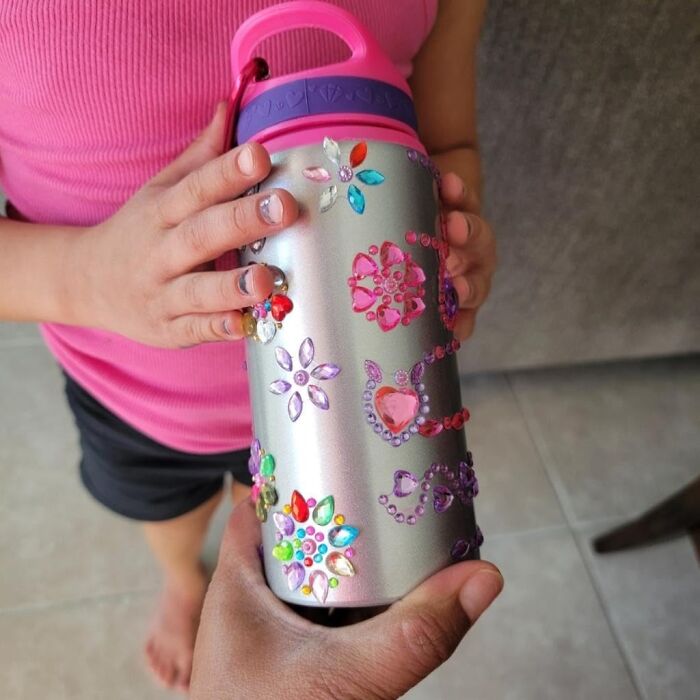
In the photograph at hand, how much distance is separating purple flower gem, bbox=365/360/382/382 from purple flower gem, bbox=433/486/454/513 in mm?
60

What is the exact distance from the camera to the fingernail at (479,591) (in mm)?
324

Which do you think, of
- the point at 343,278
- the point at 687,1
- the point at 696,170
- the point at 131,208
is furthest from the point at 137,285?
the point at 696,170

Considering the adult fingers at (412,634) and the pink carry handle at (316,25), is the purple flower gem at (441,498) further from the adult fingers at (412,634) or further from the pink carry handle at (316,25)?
the pink carry handle at (316,25)

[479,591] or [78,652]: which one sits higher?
[479,591]

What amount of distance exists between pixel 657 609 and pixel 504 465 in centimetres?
26

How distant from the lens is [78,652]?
848mm

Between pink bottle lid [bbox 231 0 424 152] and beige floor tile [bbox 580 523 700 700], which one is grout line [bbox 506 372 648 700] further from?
pink bottle lid [bbox 231 0 424 152]

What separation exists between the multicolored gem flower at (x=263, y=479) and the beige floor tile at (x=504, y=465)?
0.66 metres

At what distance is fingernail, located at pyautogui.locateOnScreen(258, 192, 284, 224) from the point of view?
304 millimetres

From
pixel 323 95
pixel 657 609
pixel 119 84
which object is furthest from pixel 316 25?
pixel 657 609

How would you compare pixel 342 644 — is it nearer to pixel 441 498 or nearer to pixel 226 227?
pixel 441 498

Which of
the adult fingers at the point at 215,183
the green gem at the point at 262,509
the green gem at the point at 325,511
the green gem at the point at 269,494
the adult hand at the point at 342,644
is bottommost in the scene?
the adult hand at the point at 342,644

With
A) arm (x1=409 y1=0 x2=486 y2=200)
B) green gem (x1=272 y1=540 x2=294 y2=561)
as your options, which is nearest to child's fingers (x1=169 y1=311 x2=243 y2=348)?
green gem (x1=272 y1=540 x2=294 y2=561)

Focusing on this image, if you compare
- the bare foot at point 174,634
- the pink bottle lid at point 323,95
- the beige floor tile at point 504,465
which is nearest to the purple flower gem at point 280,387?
the pink bottle lid at point 323,95
